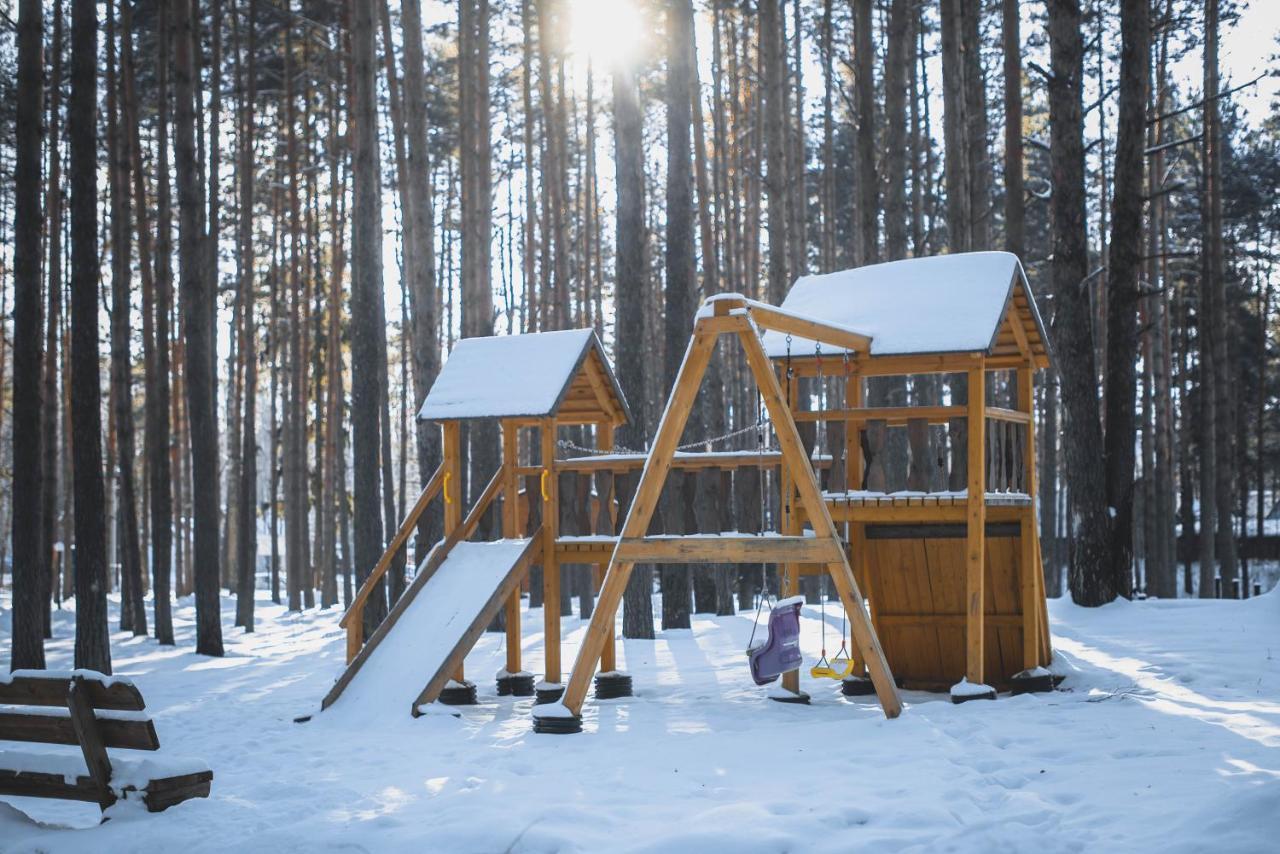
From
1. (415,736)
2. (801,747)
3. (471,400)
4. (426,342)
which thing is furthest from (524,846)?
(426,342)

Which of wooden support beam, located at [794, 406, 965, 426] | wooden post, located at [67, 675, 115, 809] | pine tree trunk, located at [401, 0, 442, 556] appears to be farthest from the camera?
pine tree trunk, located at [401, 0, 442, 556]

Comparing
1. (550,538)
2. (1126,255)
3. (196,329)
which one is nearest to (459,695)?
(550,538)

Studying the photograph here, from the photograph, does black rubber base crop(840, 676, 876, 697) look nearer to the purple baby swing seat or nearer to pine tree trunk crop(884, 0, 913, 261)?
the purple baby swing seat

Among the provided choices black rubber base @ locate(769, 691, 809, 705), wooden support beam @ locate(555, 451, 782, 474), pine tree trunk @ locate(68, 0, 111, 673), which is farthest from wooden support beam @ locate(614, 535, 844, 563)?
pine tree trunk @ locate(68, 0, 111, 673)

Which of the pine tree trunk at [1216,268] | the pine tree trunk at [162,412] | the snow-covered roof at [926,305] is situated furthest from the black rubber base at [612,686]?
the pine tree trunk at [1216,268]

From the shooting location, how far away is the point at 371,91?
56.8 feet

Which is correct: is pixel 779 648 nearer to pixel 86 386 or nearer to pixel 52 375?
pixel 86 386

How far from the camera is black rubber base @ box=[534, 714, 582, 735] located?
9031 mm

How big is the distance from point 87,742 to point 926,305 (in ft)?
23.4

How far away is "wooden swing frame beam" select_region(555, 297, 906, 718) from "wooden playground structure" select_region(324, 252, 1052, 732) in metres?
0.02

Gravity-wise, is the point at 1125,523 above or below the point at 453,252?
below

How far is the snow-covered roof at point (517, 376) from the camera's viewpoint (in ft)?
36.0

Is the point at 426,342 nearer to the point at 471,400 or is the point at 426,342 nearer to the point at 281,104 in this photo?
the point at 471,400

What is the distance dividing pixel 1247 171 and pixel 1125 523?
853 inches
